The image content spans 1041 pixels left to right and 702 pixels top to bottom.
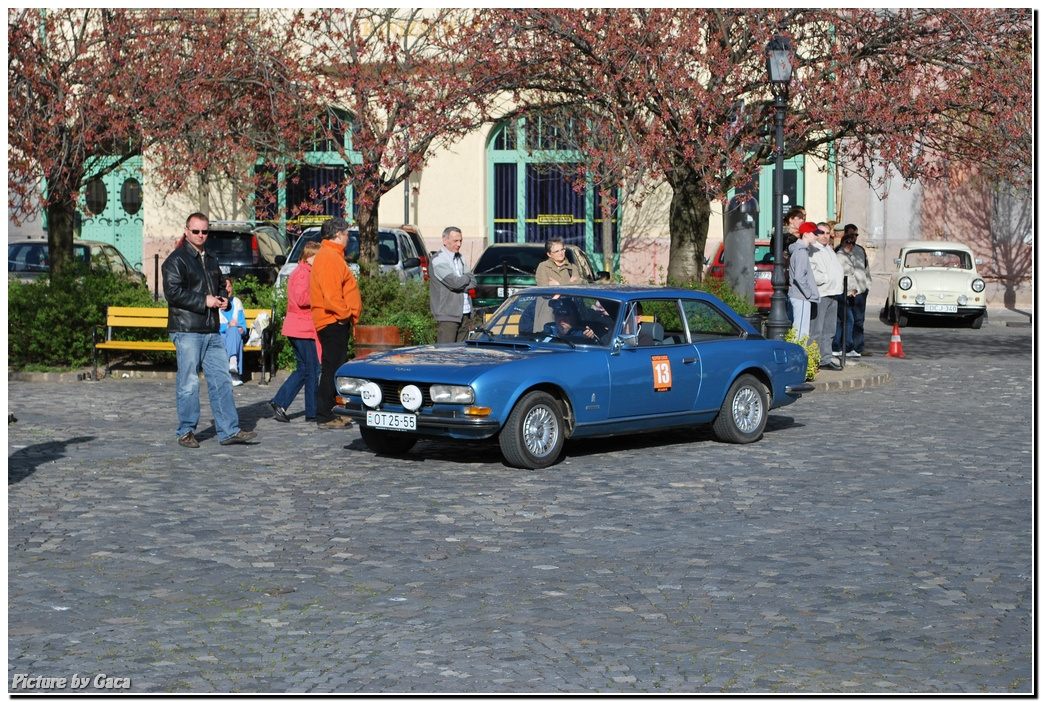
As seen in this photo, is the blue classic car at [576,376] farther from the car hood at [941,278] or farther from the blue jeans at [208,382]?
the car hood at [941,278]

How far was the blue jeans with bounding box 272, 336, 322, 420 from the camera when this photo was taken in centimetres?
1477

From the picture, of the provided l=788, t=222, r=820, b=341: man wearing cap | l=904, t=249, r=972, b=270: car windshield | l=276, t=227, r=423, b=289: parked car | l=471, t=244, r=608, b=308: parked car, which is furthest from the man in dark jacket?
l=904, t=249, r=972, b=270: car windshield

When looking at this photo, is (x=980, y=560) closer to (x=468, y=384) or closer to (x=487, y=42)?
(x=468, y=384)

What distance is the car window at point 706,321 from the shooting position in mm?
13336

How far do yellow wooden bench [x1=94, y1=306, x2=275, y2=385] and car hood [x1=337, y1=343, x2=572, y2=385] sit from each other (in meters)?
6.33

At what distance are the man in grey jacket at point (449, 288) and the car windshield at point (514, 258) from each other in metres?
12.7

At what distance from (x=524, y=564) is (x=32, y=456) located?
551 cm

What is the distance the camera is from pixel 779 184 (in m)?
18.9

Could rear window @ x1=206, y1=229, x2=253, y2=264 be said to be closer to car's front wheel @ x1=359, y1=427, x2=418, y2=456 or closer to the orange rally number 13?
car's front wheel @ x1=359, y1=427, x2=418, y2=456

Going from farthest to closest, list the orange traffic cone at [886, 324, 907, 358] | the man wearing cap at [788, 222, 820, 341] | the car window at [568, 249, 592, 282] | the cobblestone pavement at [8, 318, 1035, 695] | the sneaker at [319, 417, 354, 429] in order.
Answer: the car window at [568, 249, 592, 282] < the orange traffic cone at [886, 324, 907, 358] < the man wearing cap at [788, 222, 820, 341] < the sneaker at [319, 417, 354, 429] < the cobblestone pavement at [8, 318, 1035, 695]

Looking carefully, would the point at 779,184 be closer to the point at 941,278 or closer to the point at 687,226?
the point at 687,226

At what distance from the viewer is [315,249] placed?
15008 millimetres

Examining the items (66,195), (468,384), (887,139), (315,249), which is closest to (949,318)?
(887,139)

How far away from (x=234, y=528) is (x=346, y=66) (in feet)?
51.9
